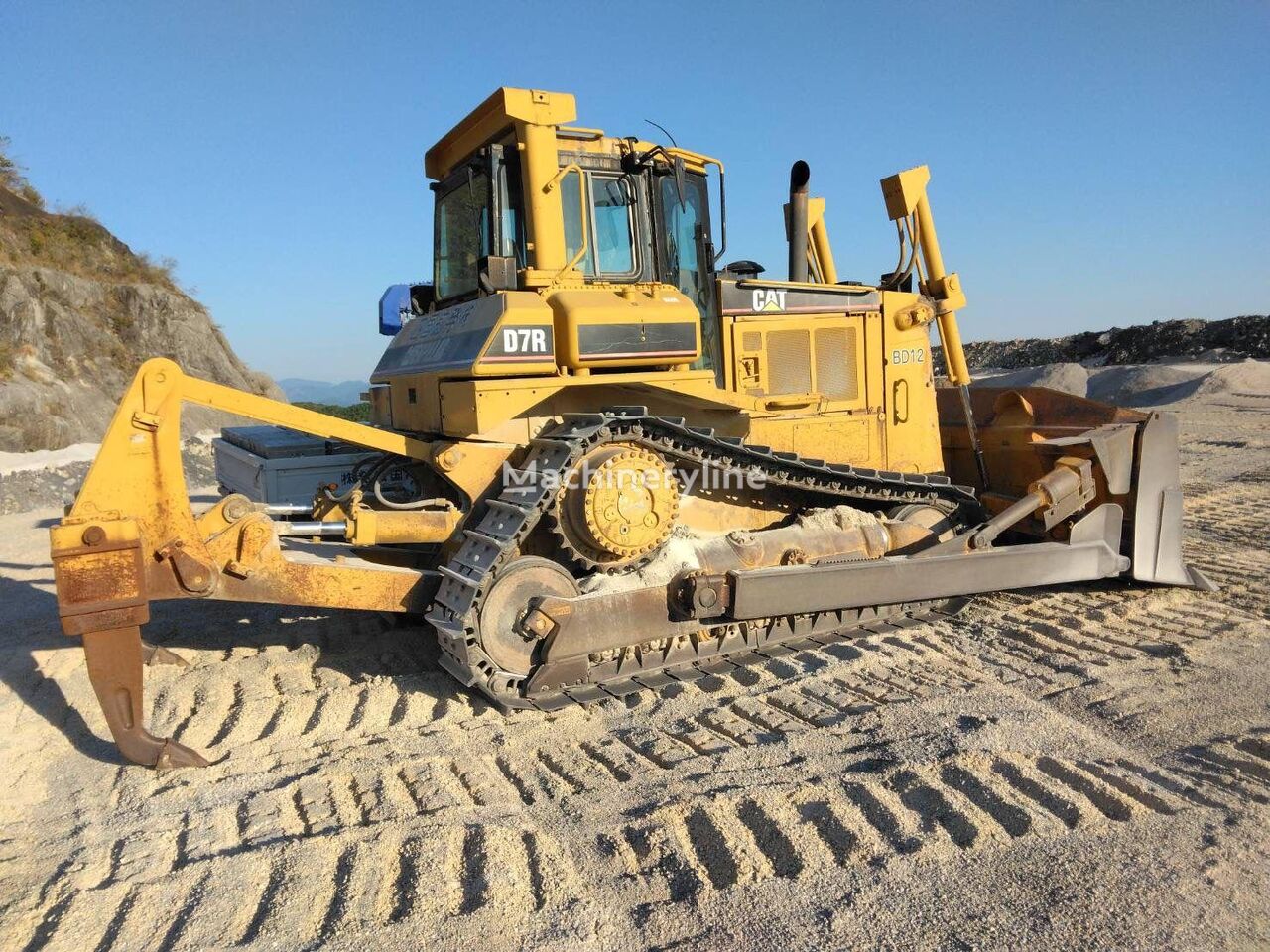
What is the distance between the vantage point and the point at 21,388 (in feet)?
55.7

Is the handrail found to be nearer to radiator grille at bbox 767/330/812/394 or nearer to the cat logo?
the cat logo

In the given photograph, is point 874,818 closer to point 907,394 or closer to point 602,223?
point 602,223

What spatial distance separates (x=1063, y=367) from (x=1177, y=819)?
2194 cm

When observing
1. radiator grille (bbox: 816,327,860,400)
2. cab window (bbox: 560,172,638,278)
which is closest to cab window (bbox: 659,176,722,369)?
cab window (bbox: 560,172,638,278)

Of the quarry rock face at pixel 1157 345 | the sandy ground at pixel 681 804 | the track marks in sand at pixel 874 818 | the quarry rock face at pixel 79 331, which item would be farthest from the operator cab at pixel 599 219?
the quarry rock face at pixel 1157 345

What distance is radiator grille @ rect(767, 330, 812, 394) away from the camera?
5.71 meters

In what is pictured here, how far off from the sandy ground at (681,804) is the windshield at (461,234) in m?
2.33

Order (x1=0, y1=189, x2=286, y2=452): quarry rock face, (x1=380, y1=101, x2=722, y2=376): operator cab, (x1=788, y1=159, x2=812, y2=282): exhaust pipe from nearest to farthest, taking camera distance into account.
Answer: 1. (x1=380, y1=101, x2=722, y2=376): operator cab
2. (x1=788, y1=159, x2=812, y2=282): exhaust pipe
3. (x1=0, y1=189, x2=286, y2=452): quarry rock face

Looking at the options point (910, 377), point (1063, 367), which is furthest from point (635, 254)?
point (1063, 367)

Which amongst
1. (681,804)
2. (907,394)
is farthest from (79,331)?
(681,804)

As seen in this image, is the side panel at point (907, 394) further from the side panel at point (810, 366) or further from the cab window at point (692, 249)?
the cab window at point (692, 249)

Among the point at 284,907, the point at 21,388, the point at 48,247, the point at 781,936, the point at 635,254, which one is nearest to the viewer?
the point at 781,936

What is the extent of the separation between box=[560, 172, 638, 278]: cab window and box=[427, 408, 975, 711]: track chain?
0.86 metres

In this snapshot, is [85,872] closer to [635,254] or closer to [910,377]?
[635,254]
